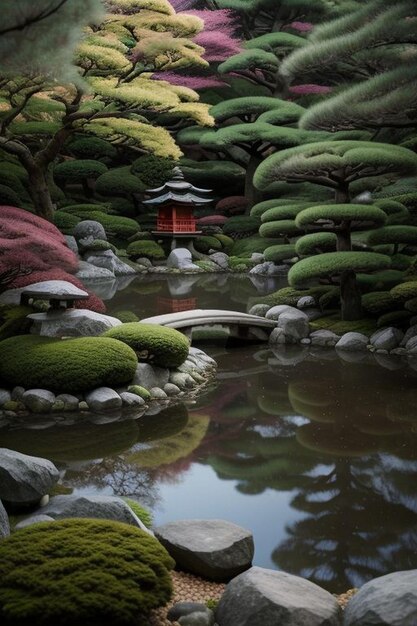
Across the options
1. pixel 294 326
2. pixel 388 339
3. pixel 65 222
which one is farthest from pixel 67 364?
pixel 65 222

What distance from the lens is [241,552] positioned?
3.89m

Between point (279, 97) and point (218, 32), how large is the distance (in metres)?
2.97

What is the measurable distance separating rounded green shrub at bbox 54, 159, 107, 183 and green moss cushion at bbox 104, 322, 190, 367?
14.9m

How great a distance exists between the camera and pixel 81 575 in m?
2.85

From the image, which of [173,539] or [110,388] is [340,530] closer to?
[173,539]

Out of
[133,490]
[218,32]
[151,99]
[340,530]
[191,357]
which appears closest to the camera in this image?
[340,530]

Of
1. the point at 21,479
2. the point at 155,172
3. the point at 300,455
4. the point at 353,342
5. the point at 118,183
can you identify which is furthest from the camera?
the point at 155,172

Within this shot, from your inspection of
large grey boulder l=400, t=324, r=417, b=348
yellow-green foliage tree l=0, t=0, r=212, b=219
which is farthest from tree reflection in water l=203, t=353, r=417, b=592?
yellow-green foliage tree l=0, t=0, r=212, b=219

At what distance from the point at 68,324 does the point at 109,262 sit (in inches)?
440

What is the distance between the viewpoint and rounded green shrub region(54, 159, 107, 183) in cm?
2250

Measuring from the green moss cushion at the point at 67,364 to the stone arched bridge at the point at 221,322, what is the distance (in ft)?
6.67

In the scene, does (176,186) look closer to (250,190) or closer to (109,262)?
(250,190)

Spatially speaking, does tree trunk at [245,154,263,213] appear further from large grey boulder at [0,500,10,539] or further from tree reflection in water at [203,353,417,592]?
large grey boulder at [0,500,10,539]

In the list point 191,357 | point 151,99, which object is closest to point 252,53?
point 151,99
